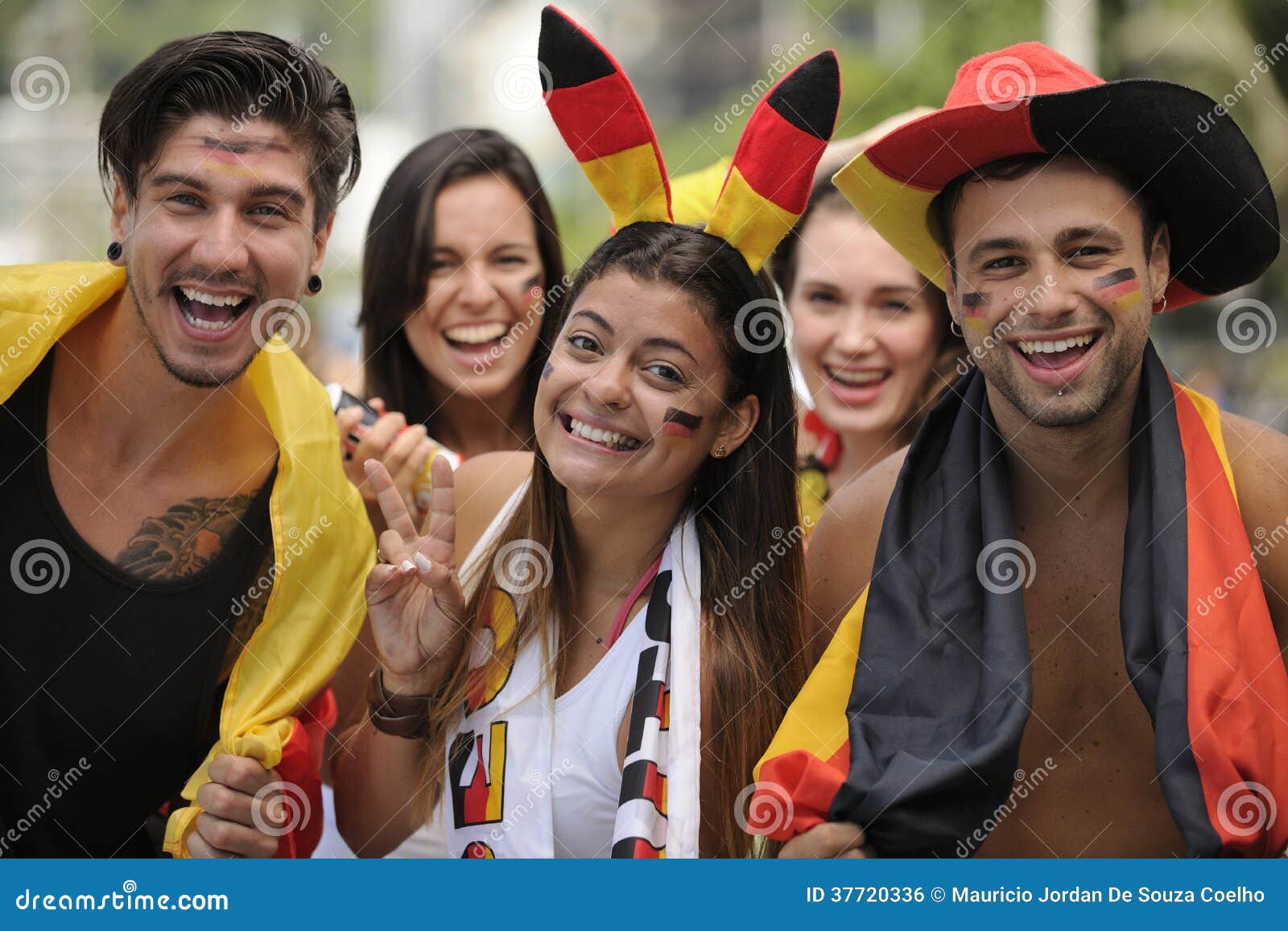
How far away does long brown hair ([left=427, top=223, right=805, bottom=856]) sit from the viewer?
121 inches

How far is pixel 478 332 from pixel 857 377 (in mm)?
1247

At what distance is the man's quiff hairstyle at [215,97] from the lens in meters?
3.21

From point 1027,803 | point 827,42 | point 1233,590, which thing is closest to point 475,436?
point 1027,803

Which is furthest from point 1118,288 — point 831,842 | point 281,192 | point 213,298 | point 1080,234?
point 213,298

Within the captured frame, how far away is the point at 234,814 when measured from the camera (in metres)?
2.99

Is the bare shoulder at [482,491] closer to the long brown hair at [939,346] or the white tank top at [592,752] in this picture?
the white tank top at [592,752]

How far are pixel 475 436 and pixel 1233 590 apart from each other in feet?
8.83

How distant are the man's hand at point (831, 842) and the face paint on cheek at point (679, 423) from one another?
951 mm

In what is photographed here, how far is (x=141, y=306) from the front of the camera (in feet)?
10.6

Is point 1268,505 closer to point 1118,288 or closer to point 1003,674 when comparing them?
point 1118,288

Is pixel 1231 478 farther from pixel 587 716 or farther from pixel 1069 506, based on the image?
pixel 587 716

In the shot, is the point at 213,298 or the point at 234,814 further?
the point at 213,298

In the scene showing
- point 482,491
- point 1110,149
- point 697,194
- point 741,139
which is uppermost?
point 697,194

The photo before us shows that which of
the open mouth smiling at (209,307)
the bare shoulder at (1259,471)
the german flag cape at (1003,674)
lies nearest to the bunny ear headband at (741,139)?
the german flag cape at (1003,674)
